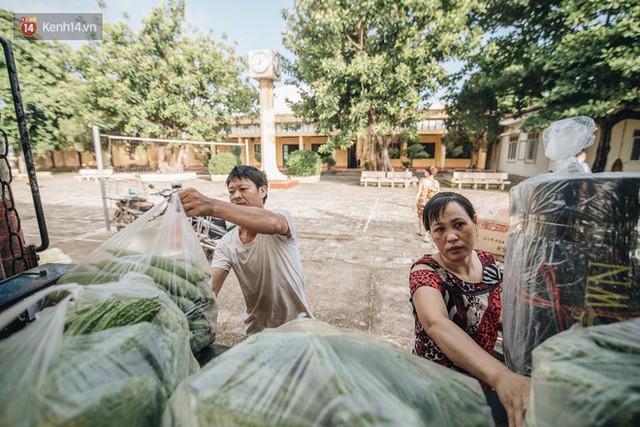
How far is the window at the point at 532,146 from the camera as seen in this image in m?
17.4

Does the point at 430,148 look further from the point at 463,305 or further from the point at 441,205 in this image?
the point at 463,305

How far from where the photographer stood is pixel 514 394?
2.50ft

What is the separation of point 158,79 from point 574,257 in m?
22.1

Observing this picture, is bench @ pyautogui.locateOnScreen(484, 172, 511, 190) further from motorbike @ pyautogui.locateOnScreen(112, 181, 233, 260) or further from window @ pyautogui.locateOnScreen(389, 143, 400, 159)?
motorbike @ pyautogui.locateOnScreen(112, 181, 233, 260)

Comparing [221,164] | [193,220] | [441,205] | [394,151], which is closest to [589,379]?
[441,205]

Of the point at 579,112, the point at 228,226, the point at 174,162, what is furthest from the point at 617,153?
the point at 174,162

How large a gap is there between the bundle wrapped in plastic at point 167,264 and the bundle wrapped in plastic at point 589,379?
96 centimetres

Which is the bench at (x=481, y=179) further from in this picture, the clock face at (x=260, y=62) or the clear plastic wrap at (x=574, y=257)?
the clear plastic wrap at (x=574, y=257)

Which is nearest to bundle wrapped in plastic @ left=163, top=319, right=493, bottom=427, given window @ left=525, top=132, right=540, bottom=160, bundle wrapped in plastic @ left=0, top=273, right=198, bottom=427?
bundle wrapped in plastic @ left=0, top=273, right=198, bottom=427

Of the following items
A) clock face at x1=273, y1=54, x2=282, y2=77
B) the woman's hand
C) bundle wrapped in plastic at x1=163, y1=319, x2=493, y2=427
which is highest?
clock face at x1=273, y1=54, x2=282, y2=77

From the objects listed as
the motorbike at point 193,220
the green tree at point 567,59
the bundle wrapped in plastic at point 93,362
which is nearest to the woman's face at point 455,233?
the bundle wrapped in plastic at point 93,362

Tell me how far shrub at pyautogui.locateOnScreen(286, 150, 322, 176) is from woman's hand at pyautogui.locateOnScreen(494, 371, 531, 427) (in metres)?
17.4

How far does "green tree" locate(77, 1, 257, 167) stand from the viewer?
17500 millimetres

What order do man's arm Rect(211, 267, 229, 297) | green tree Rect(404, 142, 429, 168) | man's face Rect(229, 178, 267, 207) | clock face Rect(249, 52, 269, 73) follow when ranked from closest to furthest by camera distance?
man's face Rect(229, 178, 267, 207)
man's arm Rect(211, 267, 229, 297)
clock face Rect(249, 52, 269, 73)
green tree Rect(404, 142, 429, 168)
